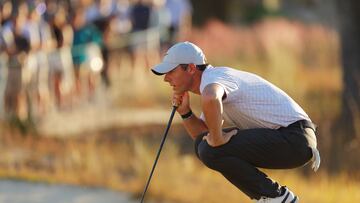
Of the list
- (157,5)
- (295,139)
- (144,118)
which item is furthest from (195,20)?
(295,139)

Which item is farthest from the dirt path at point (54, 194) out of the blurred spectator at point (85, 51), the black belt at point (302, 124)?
the blurred spectator at point (85, 51)

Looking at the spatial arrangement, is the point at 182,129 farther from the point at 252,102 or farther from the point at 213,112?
the point at 213,112

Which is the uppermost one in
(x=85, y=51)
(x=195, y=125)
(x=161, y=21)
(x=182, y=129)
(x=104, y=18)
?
(x=195, y=125)

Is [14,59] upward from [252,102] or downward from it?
downward

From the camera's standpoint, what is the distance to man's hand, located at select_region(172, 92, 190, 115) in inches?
286

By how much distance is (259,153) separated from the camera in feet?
23.3

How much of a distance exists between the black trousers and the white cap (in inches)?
17.3

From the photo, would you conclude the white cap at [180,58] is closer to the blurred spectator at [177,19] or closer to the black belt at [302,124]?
the black belt at [302,124]

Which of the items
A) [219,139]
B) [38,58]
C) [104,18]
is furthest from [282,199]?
[104,18]

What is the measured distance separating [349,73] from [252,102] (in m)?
5.97

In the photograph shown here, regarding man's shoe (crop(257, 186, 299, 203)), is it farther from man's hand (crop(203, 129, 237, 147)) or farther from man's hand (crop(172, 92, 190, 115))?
man's hand (crop(172, 92, 190, 115))

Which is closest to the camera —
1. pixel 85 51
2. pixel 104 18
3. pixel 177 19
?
pixel 85 51

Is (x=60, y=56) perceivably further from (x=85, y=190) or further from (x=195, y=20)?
(x=195, y=20)

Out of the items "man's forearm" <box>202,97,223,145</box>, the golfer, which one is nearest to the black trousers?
the golfer
